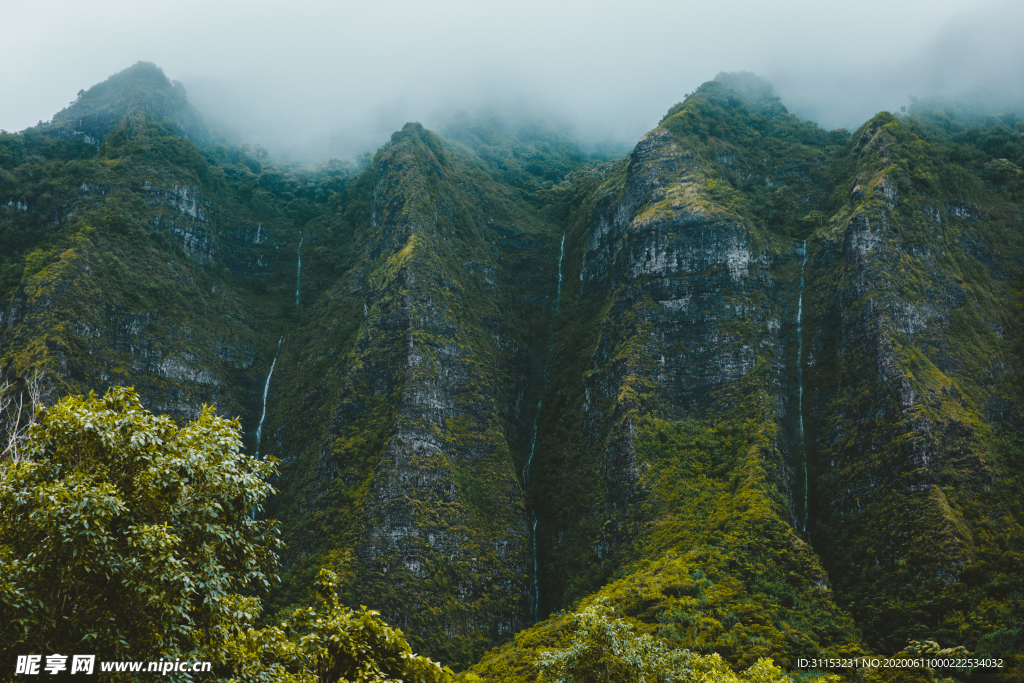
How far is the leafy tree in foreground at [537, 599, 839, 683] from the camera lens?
2953 cm

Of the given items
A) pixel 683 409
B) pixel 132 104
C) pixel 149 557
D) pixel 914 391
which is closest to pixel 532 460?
pixel 683 409

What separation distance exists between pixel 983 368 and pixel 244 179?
473ft

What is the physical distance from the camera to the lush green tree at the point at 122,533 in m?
12.6

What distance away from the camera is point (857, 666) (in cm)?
5247

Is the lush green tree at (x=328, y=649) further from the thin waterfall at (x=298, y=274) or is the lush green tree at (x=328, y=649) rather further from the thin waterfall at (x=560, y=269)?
the thin waterfall at (x=298, y=274)

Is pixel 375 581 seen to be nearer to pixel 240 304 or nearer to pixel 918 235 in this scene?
pixel 240 304

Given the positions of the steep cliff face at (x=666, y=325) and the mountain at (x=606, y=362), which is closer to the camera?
the mountain at (x=606, y=362)

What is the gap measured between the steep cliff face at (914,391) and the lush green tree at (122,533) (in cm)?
6413

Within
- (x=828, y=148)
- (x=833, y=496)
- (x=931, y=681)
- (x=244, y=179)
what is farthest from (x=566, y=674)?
(x=244, y=179)

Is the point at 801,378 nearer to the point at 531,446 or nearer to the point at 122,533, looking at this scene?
the point at 531,446

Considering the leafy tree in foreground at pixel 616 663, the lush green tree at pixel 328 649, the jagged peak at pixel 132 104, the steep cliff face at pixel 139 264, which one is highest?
the jagged peak at pixel 132 104

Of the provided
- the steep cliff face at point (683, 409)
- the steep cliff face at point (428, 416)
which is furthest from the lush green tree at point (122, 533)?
the steep cliff face at point (428, 416)

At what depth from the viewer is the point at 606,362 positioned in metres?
100

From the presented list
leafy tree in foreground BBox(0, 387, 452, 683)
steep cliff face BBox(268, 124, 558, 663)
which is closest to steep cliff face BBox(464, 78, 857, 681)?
steep cliff face BBox(268, 124, 558, 663)
